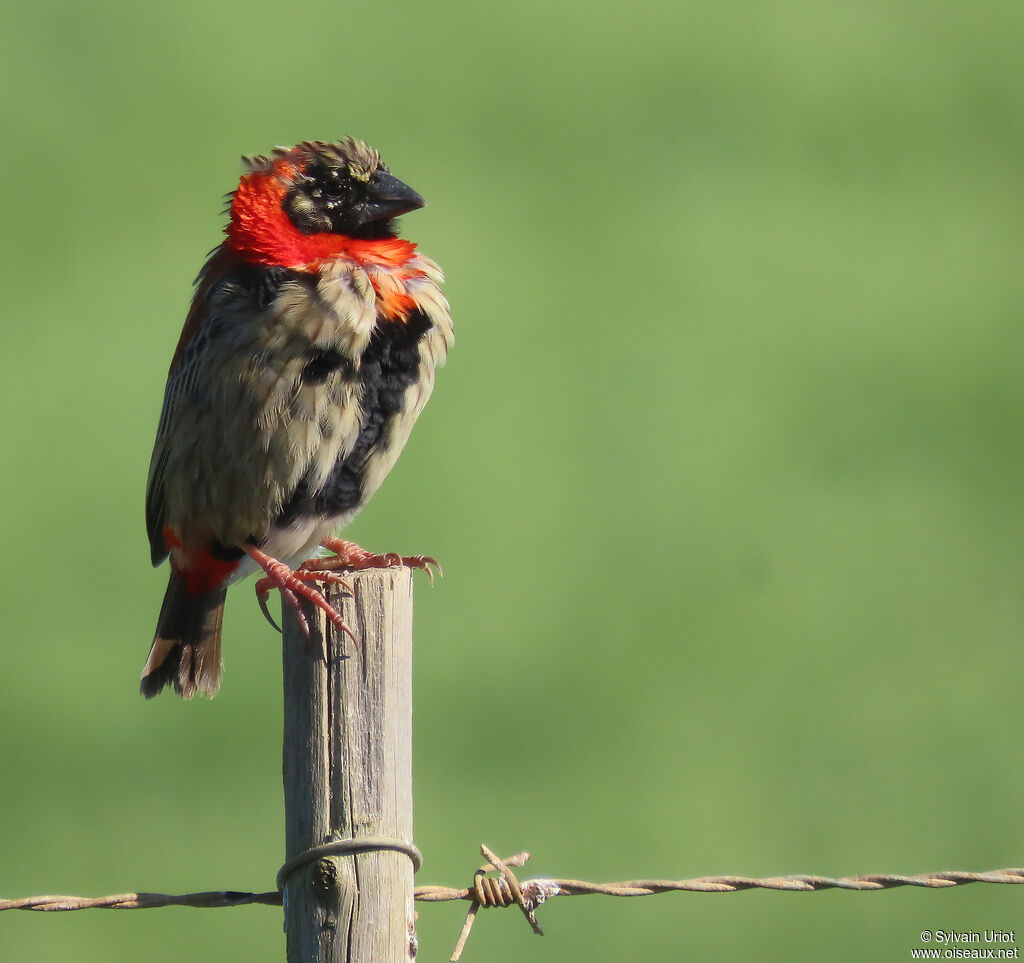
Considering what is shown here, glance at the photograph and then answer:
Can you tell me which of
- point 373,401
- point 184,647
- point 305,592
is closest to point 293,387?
point 373,401

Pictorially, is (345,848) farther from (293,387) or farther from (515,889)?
(293,387)

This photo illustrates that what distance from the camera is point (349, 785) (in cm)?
276

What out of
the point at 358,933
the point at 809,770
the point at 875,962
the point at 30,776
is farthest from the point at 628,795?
A: the point at 358,933

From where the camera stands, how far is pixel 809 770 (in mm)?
7074

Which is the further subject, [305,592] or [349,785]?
[305,592]

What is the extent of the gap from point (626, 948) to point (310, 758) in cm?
364

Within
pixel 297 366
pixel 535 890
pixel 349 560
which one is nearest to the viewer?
pixel 535 890

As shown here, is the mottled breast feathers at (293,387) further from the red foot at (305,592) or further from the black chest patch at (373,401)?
the red foot at (305,592)

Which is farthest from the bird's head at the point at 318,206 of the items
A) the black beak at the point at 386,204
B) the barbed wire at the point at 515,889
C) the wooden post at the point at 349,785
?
the barbed wire at the point at 515,889

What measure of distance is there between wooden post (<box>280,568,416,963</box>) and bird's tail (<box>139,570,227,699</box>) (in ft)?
5.41

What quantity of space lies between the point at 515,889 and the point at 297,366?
147 centimetres

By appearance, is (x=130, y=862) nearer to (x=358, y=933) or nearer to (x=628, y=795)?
(x=628, y=795)

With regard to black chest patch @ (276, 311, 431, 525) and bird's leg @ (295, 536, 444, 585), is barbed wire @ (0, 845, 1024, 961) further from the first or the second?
black chest patch @ (276, 311, 431, 525)

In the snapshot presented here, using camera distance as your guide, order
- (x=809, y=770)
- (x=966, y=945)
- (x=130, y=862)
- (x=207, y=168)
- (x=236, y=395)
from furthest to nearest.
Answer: (x=207, y=168) → (x=809, y=770) → (x=130, y=862) → (x=966, y=945) → (x=236, y=395)
